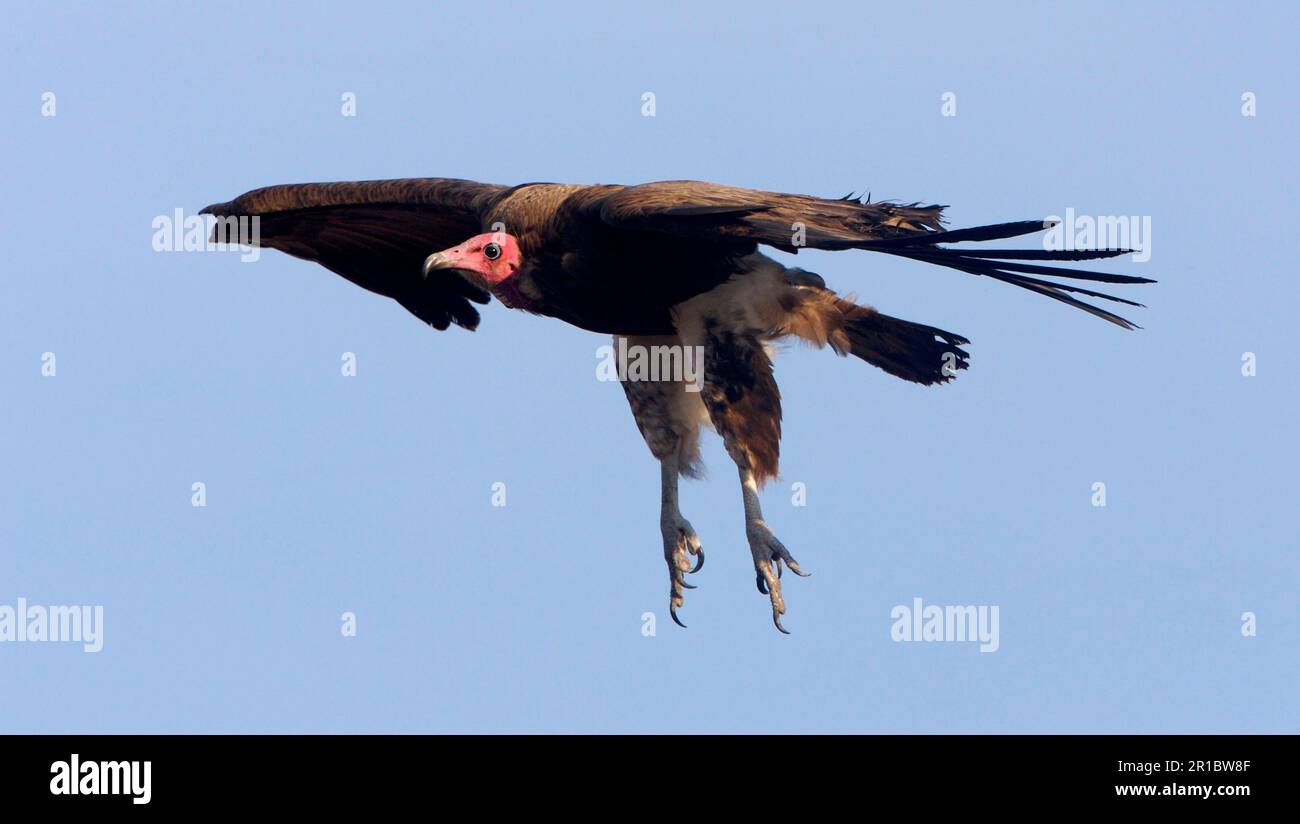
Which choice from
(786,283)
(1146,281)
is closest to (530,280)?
(786,283)

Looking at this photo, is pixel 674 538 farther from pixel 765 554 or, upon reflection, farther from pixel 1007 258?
pixel 1007 258

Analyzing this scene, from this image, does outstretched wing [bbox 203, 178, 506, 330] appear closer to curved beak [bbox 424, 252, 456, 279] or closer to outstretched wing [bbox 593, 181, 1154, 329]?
curved beak [bbox 424, 252, 456, 279]

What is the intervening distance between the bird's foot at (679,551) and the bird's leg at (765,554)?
2.81ft

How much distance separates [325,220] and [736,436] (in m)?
3.61

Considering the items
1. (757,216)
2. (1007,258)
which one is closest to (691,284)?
(757,216)

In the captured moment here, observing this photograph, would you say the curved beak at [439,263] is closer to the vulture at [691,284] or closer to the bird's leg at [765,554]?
the vulture at [691,284]

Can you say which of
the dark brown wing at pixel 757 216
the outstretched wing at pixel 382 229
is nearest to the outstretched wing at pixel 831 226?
the dark brown wing at pixel 757 216

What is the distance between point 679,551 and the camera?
46.7ft

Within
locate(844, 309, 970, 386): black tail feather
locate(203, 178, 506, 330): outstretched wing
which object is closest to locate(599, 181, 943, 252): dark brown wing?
locate(844, 309, 970, 386): black tail feather

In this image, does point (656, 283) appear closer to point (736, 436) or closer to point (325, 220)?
point (736, 436)

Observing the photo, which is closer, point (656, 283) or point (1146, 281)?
point (1146, 281)

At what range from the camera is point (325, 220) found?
1535 centimetres

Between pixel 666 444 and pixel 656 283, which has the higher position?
pixel 656 283

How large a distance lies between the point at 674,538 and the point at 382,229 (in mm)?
3086
